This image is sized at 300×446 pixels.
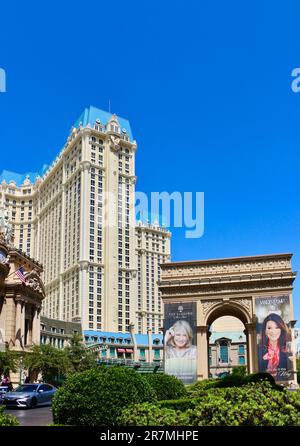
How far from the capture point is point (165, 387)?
Result: 2180 cm

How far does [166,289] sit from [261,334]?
1108 centimetres

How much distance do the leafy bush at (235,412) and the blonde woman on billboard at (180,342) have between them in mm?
43354

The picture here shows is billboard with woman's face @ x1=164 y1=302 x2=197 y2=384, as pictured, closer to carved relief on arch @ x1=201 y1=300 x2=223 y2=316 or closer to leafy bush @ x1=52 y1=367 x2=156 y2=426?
carved relief on arch @ x1=201 y1=300 x2=223 y2=316

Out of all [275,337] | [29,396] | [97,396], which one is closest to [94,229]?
[275,337]

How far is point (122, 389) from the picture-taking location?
45.9 ft

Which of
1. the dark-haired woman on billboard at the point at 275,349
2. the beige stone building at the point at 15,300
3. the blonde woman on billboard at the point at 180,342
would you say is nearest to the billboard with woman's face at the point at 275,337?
the dark-haired woman on billboard at the point at 275,349

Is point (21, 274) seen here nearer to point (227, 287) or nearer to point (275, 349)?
point (227, 287)

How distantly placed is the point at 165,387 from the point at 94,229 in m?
107

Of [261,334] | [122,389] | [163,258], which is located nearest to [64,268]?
[163,258]

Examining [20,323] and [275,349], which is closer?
[275,349]

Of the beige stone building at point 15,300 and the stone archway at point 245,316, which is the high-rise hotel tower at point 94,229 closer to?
the beige stone building at point 15,300

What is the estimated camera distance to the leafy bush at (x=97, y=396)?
13.6m
